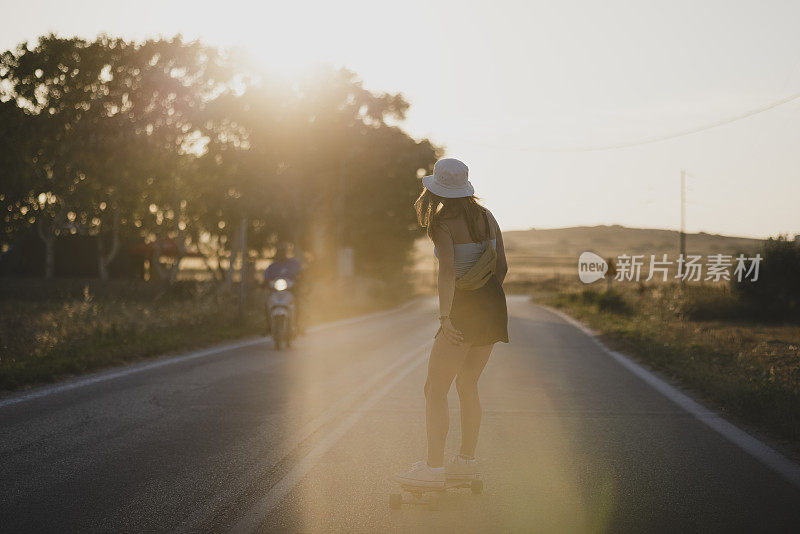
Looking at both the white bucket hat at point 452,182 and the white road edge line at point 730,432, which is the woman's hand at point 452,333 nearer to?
the white bucket hat at point 452,182

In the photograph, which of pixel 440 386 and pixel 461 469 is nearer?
pixel 440 386

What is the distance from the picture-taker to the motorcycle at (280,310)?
1398 cm

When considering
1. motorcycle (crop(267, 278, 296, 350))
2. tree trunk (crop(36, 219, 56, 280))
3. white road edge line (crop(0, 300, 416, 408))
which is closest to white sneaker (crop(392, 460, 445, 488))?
white road edge line (crop(0, 300, 416, 408))

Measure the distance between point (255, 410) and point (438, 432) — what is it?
12.0 feet

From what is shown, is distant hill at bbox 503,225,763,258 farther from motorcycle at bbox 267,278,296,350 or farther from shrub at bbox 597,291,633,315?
motorcycle at bbox 267,278,296,350

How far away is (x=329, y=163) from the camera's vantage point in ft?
116

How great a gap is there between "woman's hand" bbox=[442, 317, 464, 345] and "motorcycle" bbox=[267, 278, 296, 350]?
378 inches

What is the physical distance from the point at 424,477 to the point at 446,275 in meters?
1.27

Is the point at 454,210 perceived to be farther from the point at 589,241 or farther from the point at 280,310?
the point at 589,241

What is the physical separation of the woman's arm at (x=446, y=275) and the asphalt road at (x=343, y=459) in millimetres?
1110

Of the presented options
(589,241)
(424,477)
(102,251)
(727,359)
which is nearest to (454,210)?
(424,477)

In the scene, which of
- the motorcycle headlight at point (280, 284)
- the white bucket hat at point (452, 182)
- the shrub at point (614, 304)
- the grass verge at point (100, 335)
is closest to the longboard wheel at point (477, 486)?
the white bucket hat at point (452, 182)

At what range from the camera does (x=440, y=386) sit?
189 inches

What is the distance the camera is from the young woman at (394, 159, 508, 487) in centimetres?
465
